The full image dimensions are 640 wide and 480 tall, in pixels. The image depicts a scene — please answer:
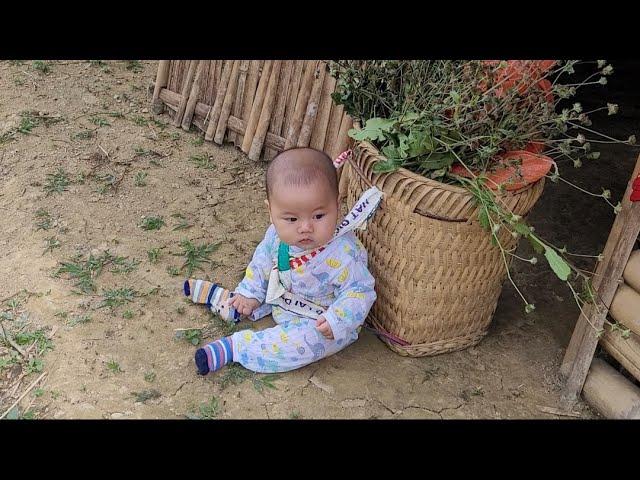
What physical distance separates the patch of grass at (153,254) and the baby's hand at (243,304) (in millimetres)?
525

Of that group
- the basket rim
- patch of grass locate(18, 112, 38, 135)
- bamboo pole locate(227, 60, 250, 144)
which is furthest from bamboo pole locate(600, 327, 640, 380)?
patch of grass locate(18, 112, 38, 135)

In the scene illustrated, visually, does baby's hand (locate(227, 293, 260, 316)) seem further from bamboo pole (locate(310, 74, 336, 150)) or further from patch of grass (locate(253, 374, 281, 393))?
bamboo pole (locate(310, 74, 336, 150))

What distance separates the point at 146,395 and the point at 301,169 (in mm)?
1025

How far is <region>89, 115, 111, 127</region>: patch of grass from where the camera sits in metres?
4.21

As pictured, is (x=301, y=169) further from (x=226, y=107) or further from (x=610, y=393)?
(x=226, y=107)

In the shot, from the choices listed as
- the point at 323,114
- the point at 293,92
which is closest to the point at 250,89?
the point at 293,92

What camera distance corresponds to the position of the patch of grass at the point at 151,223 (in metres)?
3.46

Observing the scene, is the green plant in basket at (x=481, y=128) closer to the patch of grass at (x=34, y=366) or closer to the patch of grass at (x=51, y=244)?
the patch of grass at (x=34, y=366)

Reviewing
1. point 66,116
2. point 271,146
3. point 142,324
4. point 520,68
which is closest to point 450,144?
point 520,68

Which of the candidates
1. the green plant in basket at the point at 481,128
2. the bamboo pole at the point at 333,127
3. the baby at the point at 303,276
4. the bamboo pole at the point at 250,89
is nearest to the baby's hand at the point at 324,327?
the baby at the point at 303,276

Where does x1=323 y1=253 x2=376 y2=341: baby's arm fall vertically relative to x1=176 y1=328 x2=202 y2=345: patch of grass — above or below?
above

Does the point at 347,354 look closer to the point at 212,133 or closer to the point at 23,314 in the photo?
the point at 23,314

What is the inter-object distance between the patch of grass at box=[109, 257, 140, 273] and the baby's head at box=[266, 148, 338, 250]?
3.02 ft

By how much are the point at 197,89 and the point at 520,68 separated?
2.38 metres
